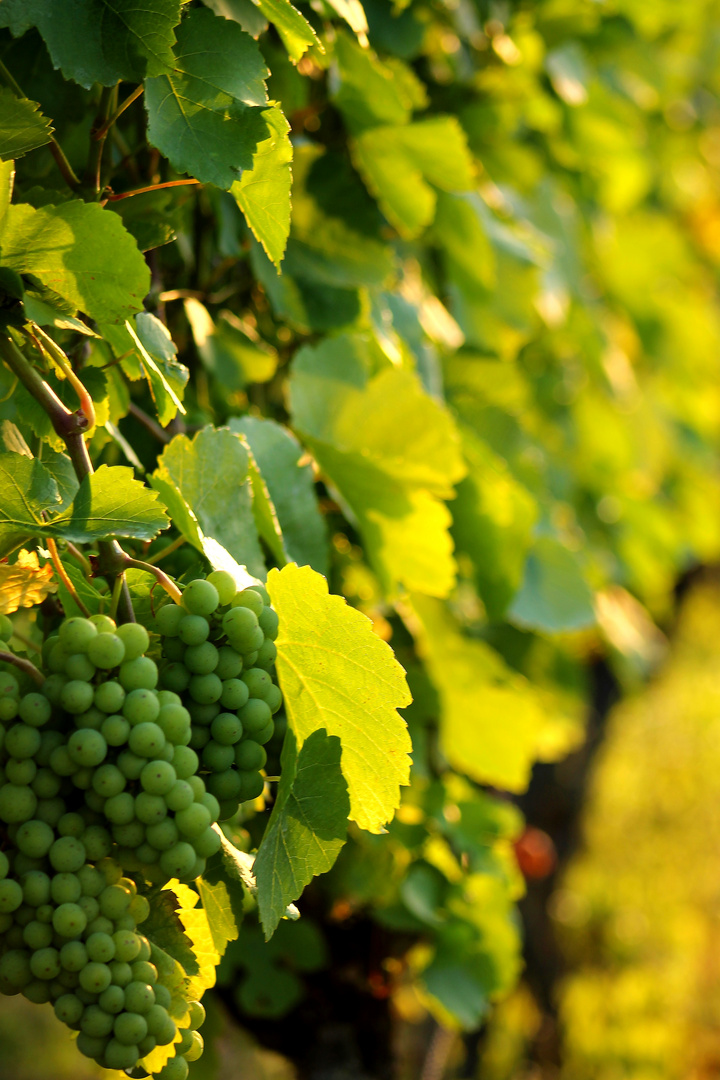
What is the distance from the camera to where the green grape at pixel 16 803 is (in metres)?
0.39

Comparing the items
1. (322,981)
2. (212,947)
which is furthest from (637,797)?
(212,947)

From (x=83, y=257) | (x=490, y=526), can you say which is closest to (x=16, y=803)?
(x=83, y=257)

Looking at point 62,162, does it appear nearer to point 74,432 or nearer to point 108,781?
point 74,432

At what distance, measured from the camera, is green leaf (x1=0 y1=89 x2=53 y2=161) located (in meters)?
0.45

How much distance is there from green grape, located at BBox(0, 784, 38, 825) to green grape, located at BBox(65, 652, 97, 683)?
0.17 ft

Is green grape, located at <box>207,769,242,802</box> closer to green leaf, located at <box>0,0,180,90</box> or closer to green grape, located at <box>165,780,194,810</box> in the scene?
green grape, located at <box>165,780,194,810</box>

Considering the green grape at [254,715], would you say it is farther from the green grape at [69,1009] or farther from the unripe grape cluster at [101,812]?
the green grape at [69,1009]

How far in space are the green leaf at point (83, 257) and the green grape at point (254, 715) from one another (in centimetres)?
21

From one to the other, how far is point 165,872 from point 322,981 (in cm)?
77

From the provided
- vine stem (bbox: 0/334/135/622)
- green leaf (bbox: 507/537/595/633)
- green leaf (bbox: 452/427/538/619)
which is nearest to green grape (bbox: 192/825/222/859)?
vine stem (bbox: 0/334/135/622)

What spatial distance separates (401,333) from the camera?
974 mm

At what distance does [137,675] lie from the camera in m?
0.40

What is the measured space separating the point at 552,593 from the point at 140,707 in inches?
32.6

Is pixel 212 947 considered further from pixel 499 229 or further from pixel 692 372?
pixel 692 372
